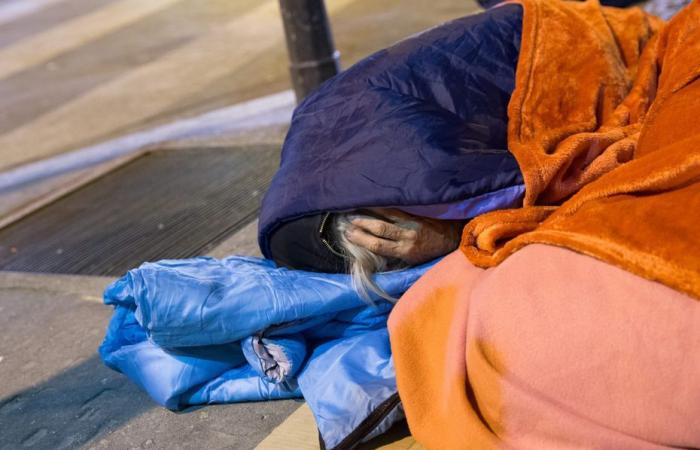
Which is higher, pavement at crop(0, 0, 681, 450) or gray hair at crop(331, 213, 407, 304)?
gray hair at crop(331, 213, 407, 304)

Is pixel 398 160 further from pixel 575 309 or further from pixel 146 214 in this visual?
pixel 146 214

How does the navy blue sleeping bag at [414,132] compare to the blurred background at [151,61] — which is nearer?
the navy blue sleeping bag at [414,132]

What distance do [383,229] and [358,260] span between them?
11 centimetres

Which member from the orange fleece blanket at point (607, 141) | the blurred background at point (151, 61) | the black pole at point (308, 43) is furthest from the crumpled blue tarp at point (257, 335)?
the blurred background at point (151, 61)

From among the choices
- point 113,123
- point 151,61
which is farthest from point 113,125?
point 151,61

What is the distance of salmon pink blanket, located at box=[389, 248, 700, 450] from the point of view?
1.94 m

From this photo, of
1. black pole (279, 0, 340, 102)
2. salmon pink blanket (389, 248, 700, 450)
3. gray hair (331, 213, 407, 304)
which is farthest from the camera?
black pole (279, 0, 340, 102)

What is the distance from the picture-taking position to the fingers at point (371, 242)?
259cm

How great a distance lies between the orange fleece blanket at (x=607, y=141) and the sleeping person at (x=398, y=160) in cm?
8

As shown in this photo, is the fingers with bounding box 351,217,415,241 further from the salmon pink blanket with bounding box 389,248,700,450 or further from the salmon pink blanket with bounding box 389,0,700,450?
the salmon pink blanket with bounding box 389,248,700,450

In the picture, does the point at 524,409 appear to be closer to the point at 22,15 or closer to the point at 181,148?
the point at 181,148

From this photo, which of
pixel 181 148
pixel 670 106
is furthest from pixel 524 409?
pixel 181 148

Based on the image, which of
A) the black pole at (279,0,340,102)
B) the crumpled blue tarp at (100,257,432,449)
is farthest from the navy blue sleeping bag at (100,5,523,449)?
the black pole at (279,0,340,102)

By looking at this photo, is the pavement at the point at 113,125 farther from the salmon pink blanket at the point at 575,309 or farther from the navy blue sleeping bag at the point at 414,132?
Answer: the navy blue sleeping bag at the point at 414,132
